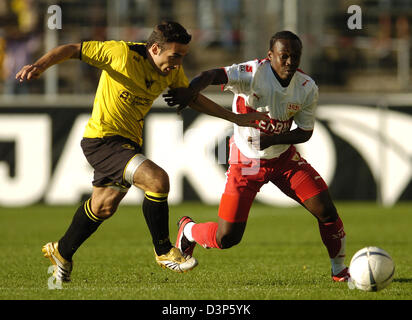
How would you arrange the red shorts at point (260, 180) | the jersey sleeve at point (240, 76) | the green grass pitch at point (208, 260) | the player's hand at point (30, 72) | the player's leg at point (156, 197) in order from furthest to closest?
1. the red shorts at point (260, 180)
2. the jersey sleeve at point (240, 76)
3. the player's leg at point (156, 197)
4. the green grass pitch at point (208, 260)
5. the player's hand at point (30, 72)

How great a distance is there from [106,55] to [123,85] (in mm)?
277

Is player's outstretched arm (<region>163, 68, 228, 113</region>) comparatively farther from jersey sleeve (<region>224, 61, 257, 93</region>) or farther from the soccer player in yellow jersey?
the soccer player in yellow jersey

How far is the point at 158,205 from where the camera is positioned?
6609mm

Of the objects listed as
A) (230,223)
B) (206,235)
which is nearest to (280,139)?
(230,223)

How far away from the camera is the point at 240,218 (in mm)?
7039

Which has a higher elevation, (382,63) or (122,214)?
(382,63)

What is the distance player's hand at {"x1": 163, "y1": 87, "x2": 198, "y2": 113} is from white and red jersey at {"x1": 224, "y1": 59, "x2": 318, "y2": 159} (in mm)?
399

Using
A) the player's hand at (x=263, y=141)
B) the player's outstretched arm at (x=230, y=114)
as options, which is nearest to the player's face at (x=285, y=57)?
the player's outstretched arm at (x=230, y=114)

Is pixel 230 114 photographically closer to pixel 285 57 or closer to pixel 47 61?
pixel 285 57

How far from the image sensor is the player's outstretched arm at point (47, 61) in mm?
6113

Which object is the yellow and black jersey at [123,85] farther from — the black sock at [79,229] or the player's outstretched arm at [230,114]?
the black sock at [79,229]

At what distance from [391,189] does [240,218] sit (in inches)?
334

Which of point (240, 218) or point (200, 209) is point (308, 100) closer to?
point (240, 218)
